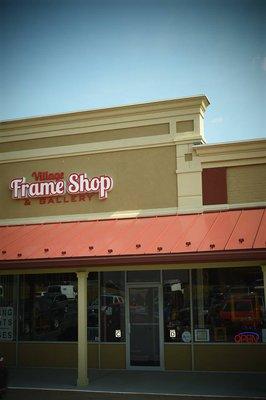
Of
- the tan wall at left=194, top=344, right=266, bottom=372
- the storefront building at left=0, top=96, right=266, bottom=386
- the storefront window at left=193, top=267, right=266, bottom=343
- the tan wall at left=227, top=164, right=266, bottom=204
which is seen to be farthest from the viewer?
the tan wall at left=227, top=164, right=266, bottom=204

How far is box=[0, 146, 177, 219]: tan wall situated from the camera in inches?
572

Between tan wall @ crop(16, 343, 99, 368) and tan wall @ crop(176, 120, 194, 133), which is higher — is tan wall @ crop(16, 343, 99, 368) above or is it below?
below

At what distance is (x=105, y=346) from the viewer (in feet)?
47.5

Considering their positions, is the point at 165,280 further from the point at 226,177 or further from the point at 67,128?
the point at 67,128

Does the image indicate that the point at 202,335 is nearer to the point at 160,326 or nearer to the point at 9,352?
the point at 160,326

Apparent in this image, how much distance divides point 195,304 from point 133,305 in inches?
71.2

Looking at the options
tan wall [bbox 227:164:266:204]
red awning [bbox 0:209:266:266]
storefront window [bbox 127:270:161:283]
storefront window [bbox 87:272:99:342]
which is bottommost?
storefront window [bbox 87:272:99:342]

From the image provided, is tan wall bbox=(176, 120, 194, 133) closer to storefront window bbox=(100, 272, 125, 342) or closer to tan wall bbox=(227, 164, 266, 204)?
tan wall bbox=(227, 164, 266, 204)

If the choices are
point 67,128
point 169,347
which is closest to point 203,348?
point 169,347

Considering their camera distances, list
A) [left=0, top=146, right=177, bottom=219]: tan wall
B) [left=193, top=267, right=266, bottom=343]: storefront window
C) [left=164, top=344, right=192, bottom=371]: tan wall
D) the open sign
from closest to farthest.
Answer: the open sign < [left=193, top=267, right=266, bottom=343]: storefront window < [left=164, top=344, right=192, bottom=371]: tan wall < [left=0, top=146, right=177, bottom=219]: tan wall

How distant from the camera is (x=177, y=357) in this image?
13.8 m

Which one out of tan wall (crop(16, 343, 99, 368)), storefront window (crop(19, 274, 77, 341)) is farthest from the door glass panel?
storefront window (crop(19, 274, 77, 341))

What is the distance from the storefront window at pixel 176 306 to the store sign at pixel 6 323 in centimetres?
496

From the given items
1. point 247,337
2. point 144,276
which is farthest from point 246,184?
point 247,337
